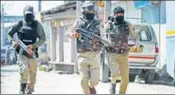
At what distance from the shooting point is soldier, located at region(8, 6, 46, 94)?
339 inches

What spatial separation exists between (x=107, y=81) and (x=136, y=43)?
6.05 meters

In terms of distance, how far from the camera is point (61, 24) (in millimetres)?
22953

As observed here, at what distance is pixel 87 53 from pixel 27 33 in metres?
1.37

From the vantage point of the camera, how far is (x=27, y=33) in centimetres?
864

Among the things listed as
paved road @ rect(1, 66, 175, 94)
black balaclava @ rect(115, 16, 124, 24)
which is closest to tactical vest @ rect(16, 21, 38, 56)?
black balaclava @ rect(115, 16, 124, 24)

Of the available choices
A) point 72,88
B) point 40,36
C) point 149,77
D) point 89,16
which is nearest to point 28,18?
point 40,36

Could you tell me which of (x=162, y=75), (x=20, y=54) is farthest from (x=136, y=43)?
(x=162, y=75)

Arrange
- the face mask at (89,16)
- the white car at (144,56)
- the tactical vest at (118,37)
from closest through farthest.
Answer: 1. the face mask at (89,16)
2. the tactical vest at (118,37)
3. the white car at (144,56)

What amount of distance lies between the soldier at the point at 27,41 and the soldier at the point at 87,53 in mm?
1024

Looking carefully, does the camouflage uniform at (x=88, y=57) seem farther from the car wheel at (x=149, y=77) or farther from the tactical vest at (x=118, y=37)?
the car wheel at (x=149, y=77)

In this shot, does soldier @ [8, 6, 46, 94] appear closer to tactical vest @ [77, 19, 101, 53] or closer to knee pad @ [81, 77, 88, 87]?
tactical vest @ [77, 19, 101, 53]

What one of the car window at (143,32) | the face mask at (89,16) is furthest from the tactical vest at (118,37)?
the car window at (143,32)

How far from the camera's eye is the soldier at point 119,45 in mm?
8281

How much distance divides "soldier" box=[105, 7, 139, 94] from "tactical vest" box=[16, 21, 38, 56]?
132cm
